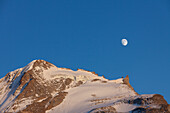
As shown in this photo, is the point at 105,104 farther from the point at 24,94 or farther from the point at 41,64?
the point at 41,64

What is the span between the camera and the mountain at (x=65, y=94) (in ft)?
338

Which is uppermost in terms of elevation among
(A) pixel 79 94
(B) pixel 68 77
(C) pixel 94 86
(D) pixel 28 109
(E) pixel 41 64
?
(E) pixel 41 64

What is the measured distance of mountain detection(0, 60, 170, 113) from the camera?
103 meters

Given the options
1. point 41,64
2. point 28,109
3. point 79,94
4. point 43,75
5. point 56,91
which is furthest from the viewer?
point 41,64

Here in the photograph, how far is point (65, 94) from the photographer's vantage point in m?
130

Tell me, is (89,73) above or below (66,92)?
above

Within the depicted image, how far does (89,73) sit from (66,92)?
130 ft

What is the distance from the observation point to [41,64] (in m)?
162

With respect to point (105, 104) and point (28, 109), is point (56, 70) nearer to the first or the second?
point (28, 109)

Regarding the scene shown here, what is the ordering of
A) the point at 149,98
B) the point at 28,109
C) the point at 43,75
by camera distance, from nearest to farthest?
the point at 149,98
the point at 28,109
the point at 43,75

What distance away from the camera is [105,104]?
110 meters

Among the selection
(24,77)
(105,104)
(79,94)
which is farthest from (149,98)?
(24,77)

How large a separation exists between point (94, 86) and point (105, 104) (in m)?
29.8

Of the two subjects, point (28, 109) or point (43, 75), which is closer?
point (28, 109)
